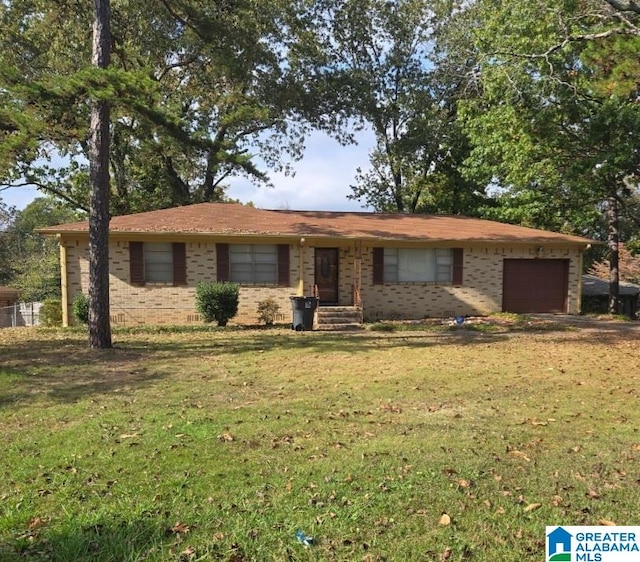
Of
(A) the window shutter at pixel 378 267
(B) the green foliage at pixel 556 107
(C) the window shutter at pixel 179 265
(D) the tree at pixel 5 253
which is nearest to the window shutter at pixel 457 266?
(A) the window shutter at pixel 378 267

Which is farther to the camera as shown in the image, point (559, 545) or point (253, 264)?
point (253, 264)

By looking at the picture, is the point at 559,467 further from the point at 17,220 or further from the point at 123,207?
the point at 17,220

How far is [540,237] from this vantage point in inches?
693

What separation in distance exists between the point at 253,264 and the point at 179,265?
2.29 m

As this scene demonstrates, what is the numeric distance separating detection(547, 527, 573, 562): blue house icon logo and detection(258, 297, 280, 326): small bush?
1245 centimetres

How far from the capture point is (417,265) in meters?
17.1

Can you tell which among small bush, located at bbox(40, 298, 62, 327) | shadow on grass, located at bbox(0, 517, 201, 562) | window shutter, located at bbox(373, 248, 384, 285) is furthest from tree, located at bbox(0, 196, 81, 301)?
shadow on grass, located at bbox(0, 517, 201, 562)

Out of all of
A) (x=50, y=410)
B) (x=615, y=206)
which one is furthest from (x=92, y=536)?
(x=615, y=206)

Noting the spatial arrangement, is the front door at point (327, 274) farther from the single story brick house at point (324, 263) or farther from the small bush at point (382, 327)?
the small bush at point (382, 327)

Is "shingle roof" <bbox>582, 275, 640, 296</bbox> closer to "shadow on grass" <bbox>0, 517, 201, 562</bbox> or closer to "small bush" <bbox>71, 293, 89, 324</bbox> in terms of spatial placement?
"small bush" <bbox>71, 293, 89, 324</bbox>

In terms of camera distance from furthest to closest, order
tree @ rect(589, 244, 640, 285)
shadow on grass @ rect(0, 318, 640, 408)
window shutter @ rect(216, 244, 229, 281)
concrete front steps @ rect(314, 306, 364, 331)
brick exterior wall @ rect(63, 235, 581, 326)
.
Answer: tree @ rect(589, 244, 640, 285)
window shutter @ rect(216, 244, 229, 281)
brick exterior wall @ rect(63, 235, 581, 326)
concrete front steps @ rect(314, 306, 364, 331)
shadow on grass @ rect(0, 318, 640, 408)

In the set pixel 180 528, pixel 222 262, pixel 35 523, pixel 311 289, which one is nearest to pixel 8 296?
pixel 222 262

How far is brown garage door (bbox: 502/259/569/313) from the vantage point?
700 inches

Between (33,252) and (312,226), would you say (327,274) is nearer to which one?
(312,226)
